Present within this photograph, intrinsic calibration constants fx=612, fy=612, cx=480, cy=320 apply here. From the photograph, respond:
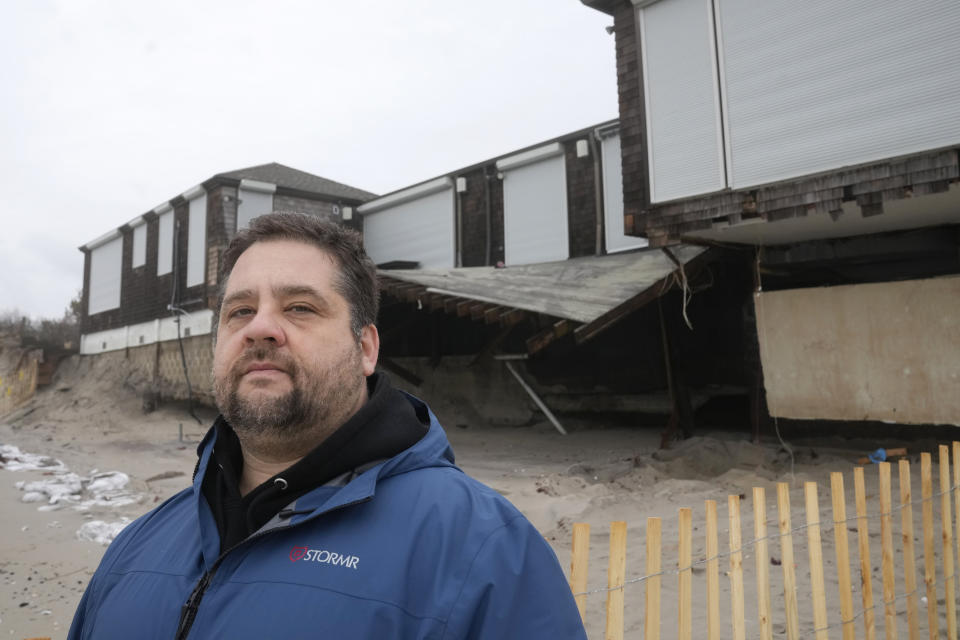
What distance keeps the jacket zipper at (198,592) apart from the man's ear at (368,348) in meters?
0.50

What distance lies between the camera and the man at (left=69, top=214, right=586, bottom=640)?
1237 mm

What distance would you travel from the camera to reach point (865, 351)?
803cm

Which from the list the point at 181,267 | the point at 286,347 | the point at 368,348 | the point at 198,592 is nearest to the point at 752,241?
the point at 368,348

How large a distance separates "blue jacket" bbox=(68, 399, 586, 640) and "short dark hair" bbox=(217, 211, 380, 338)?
0.49m

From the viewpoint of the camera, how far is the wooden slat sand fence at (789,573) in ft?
7.26

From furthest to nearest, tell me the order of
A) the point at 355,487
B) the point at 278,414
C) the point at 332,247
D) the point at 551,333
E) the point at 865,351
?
the point at 551,333
the point at 865,351
the point at 332,247
the point at 278,414
the point at 355,487

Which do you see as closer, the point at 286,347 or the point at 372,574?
the point at 372,574

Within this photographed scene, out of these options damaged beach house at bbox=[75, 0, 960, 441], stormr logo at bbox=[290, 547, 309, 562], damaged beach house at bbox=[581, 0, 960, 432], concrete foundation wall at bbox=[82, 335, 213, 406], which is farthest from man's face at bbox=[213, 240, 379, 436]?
concrete foundation wall at bbox=[82, 335, 213, 406]

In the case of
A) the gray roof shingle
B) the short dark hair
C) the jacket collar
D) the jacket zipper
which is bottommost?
the jacket zipper

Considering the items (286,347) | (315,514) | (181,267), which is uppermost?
(181,267)

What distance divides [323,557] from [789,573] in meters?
2.33

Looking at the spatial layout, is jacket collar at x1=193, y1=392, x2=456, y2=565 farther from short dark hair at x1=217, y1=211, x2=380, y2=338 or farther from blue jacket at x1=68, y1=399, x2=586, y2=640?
short dark hair at x1=217, y1=211, x2=380, y2=338

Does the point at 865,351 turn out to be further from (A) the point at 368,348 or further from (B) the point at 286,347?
(B) the point at 286,347

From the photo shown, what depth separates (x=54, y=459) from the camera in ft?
37.2
